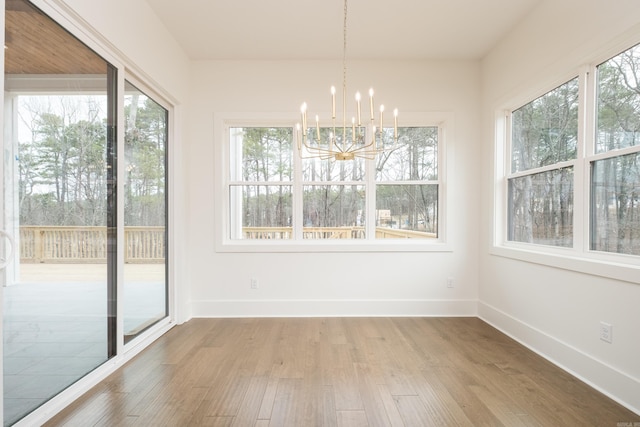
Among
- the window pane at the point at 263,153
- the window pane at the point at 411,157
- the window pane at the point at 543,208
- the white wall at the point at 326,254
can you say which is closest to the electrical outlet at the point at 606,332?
the window pane at the point at 543,208

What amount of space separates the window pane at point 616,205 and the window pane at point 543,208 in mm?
221

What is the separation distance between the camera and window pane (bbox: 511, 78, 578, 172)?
2.41 metres

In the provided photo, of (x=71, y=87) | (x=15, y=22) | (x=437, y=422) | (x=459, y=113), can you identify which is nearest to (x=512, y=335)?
(x=437, y=422)

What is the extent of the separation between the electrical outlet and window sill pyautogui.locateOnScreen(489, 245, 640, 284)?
12.8 inches

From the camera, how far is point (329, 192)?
3.62 metres

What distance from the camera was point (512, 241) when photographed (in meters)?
3.13

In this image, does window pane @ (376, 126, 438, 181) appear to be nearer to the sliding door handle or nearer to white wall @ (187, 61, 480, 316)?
white wall @ (187, 61, 480, 316)

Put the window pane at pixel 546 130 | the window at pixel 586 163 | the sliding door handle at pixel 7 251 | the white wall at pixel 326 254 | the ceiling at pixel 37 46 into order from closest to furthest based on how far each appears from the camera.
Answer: the sliding door handle at pixel 7 251 → the ceiling at pixel 37 46 → the window at pixel 586 163 → the window pane at pixel 546 130 → the white wall at pixel 326 254

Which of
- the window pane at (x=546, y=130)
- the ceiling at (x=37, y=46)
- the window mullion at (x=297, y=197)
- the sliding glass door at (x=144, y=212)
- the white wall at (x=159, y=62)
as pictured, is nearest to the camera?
the ceiling at (x=37, y=46)

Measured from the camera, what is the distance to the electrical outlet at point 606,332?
198cm

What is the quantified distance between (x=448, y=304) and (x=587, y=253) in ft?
5.08

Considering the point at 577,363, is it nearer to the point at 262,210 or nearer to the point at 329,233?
the point at 329,233

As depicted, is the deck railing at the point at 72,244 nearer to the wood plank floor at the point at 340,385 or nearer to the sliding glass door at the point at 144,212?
the sliding glass door at the point at 144,212

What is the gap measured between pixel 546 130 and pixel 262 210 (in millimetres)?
2904
